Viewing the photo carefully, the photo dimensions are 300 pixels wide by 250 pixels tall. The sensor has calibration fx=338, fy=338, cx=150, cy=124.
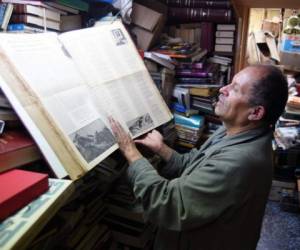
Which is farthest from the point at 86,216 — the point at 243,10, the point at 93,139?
the point at 243,10

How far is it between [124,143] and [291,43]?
2.11m

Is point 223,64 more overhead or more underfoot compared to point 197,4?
more underfoot

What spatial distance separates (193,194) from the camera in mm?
931

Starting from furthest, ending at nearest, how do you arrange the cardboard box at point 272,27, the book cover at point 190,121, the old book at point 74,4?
the cardboard box at point 272,27
the book cover at point 190,121
the old book at point 74,4

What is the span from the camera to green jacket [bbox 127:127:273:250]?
92 centimetres

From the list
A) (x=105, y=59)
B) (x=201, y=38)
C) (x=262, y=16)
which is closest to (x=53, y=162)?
(x=105, y=59)

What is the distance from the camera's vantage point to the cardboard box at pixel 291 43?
8.66ft

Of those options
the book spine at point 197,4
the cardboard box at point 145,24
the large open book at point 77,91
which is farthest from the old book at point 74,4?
the book spine at point 197,4

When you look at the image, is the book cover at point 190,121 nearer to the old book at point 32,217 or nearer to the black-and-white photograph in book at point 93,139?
the black-and-white photograph in book at point 93,139

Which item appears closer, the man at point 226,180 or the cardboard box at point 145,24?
the man at point 226,180

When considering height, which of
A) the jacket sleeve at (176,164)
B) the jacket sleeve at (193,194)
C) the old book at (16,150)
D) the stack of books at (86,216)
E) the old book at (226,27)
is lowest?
the stack of books at (86,216)

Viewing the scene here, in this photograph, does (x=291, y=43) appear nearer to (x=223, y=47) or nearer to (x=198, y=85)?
(x=223, y=47)

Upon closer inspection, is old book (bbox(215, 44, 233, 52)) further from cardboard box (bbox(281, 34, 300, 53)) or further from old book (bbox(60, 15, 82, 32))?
old book (bbox(60, 15, 82, 32))

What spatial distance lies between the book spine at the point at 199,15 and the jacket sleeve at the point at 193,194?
1.34m
